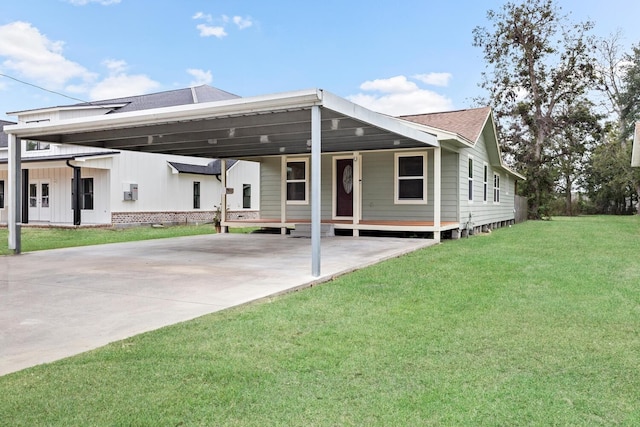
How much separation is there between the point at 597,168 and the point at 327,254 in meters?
31.2

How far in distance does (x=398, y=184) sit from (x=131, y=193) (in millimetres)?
10937

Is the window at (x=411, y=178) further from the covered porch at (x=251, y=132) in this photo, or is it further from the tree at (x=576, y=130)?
the tree at (x=576, y=130)

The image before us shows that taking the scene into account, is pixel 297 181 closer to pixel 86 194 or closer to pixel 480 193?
pixel 480 193

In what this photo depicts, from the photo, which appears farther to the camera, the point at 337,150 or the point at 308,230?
the point at 337,150

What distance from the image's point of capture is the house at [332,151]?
7.48 meters

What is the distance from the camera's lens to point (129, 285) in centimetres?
578

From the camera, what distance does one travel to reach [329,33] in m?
20.5

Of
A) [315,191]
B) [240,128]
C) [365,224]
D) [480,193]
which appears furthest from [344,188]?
[315,191]

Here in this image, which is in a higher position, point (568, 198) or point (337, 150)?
Answer: point (337, 150)

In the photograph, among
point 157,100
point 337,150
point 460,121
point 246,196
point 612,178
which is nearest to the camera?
point 337,150

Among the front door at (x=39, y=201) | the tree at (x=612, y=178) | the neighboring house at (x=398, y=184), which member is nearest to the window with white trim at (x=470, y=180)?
the neighboring house at (x=398, y=184)

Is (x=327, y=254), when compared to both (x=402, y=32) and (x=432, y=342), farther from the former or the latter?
(x=402, y=32)

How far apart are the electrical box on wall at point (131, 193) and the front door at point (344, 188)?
356 inches

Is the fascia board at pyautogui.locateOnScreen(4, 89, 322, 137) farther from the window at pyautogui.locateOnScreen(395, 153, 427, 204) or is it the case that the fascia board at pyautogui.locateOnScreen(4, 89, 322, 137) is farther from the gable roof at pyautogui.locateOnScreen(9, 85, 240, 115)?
the gable roof at pyautogui.locateOnScreen(9, 85, 240, 115)
